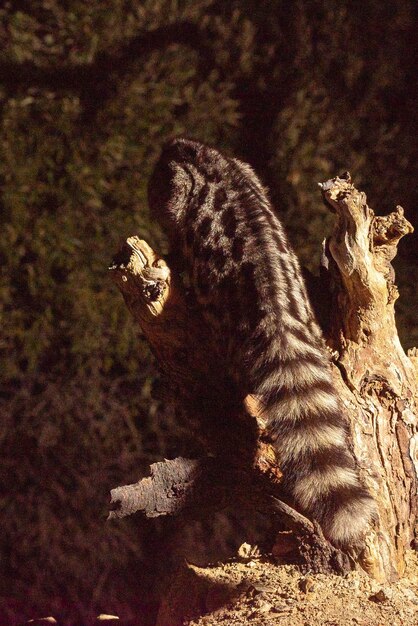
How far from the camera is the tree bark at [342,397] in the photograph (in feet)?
8.56

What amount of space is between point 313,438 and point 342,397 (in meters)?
0.29

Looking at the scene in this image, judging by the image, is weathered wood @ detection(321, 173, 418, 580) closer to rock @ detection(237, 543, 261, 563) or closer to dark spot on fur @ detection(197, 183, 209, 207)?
rock @ detection(237, 543, 261, 563)

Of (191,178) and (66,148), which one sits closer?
(191,178)

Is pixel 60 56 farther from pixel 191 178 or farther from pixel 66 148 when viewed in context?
pixel 191 178

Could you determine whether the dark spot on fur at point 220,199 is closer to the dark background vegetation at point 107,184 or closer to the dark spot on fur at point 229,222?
the dark spot on fur at point 229,222

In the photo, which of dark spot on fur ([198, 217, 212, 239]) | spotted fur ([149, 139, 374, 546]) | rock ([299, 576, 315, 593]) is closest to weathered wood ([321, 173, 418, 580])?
spotted fur ([149, 139, 374, 546])

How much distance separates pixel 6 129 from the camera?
458 cm

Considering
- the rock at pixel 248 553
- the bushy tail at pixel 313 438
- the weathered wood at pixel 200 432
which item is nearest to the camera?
the bushy tail at pixel 313 438

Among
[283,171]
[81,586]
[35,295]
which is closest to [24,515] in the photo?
[81,586]

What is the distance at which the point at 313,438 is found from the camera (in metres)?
2.45

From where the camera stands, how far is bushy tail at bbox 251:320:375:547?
233cm

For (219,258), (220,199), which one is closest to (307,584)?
(219,258)

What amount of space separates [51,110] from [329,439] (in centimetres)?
276

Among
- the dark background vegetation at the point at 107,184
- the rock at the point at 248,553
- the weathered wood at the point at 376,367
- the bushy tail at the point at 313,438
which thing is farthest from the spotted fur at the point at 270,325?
the dark background vegetation at the point at 107,184
